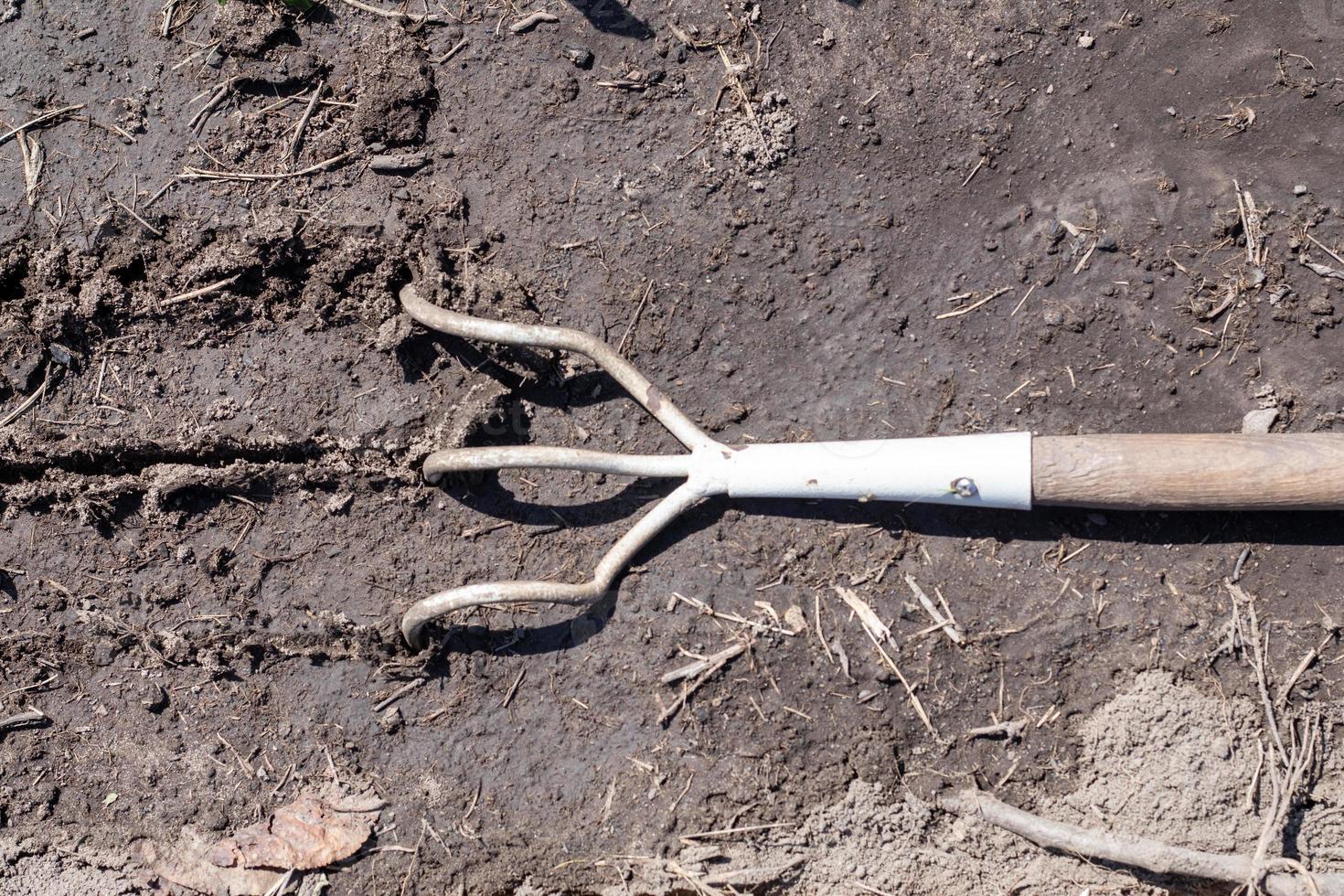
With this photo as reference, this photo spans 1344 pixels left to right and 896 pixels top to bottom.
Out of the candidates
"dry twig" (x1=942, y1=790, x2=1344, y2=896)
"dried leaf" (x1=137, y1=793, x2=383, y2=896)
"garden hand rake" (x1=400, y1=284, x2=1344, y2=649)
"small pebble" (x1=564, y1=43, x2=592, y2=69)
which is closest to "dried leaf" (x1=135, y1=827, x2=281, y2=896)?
"dried leaf" (x1=137, y1=793, x2=383, y2=896)

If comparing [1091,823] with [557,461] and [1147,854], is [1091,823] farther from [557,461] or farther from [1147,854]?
[557,461]

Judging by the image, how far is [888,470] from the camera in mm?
2490

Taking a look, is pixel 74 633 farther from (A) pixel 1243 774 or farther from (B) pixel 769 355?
(A) pixel 1243 774

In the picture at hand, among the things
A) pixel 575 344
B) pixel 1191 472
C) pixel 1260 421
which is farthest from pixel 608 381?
pixel 1260 421

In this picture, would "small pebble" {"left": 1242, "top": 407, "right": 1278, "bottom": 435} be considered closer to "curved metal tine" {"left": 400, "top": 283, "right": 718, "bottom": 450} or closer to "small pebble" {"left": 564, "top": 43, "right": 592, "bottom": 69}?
"curved metal tine" {"left": 400, "top": 283, "right": 718, "bottom": 450}

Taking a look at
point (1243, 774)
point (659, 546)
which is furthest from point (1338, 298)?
point (659, 546)

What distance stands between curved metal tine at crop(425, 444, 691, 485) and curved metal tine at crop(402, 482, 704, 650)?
0.09m

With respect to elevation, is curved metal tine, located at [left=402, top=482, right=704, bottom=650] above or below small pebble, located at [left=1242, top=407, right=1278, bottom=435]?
below

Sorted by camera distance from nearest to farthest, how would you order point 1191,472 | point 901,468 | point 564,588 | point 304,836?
point 1191,472 → point 901,468 → point 564,588 → point 304,836

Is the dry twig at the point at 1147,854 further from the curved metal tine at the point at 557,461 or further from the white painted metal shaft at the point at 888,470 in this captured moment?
the curved metal tine at the point at 557,461

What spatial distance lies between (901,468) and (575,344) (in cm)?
108

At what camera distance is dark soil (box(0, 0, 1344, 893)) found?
2666 mm

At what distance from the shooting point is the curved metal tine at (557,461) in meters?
2.59

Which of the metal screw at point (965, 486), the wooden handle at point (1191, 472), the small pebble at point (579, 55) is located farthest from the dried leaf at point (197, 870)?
the small pebble at point (579, 55)
